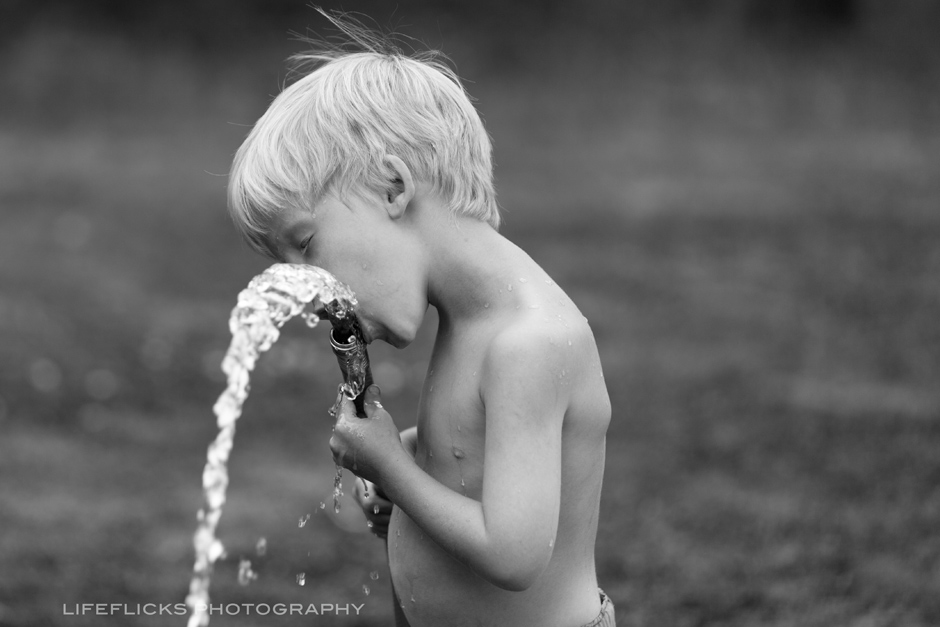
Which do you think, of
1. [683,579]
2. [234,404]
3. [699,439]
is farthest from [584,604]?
[699,439]

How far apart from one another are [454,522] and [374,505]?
54 centimetres

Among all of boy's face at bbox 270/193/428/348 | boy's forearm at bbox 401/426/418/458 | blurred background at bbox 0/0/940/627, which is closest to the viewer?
boy's face at bbox 270/193/428/348

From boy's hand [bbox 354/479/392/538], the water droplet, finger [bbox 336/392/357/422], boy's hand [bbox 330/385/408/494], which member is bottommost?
the water droplet

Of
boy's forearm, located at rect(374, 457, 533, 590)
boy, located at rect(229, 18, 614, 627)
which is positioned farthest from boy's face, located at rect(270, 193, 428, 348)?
boy's forearm, located at rect(374, 457, 533, 590)

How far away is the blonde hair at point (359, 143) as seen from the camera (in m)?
1.83

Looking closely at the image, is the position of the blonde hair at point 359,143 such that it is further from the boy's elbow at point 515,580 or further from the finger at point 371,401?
the boy's elbow at point 515,580

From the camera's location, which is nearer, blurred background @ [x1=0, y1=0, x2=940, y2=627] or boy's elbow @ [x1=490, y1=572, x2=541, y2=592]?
boy's elbow @ [x1=490, y1=572, x2=541, y2=592]

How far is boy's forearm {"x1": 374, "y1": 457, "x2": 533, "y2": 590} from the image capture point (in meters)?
1.71

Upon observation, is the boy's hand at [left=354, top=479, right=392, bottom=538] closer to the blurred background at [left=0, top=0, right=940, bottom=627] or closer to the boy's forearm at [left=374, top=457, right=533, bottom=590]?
the blurred background at [left=0, top=0, right=940, bottom=627]

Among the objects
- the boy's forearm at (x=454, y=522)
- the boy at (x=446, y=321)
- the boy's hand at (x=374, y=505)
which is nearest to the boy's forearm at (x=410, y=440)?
the boy's hand at (x=374, y=505)

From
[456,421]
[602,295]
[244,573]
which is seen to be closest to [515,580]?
[456,421]

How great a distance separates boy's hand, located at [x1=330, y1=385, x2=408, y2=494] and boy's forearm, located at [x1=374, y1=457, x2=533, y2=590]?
0.02m

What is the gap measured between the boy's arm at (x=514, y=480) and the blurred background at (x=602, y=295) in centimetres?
79

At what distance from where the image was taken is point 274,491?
4.23 meters
